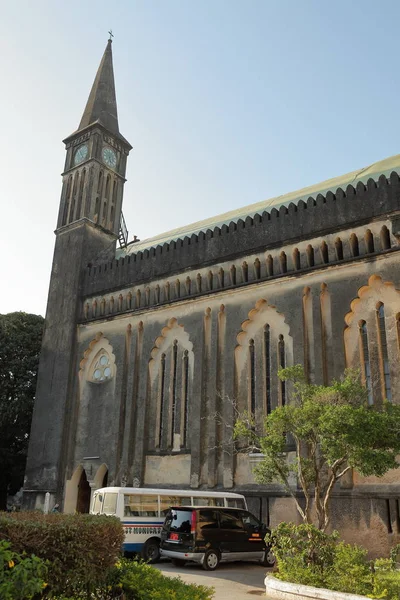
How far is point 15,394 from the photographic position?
28.0 meters

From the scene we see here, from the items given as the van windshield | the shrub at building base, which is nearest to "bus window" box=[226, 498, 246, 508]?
the van windshield

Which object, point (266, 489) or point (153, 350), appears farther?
point (153, 350)

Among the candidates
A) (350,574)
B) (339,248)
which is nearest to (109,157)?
(339,248)

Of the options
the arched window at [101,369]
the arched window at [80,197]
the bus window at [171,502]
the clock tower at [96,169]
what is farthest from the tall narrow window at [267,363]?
the arched window at [80,197]

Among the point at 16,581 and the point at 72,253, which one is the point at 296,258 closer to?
the point at 72,253

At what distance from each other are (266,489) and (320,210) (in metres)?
9.07

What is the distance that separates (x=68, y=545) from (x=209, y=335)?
1360cm

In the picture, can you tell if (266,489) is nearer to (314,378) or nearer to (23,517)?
(314,378)

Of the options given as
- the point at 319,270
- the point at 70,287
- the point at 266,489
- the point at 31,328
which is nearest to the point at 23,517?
the point at 266,489

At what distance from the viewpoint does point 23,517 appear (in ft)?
21.0

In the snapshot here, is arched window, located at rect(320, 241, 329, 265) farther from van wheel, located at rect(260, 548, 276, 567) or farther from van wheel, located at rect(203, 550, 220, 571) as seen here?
van wheel, located at rect(203, 550, 220, 571)

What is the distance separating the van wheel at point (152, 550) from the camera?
13518mm

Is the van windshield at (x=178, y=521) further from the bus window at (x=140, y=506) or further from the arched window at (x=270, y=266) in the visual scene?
the arched window at (x=270, y=266)

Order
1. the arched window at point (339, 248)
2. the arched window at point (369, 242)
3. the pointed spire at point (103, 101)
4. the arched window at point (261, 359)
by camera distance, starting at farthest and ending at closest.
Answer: the pointed spire at point (103, 101) → the arched window at point (261, 359) → the arched window at point (339, 248) → the arched window at point (369, 242)
